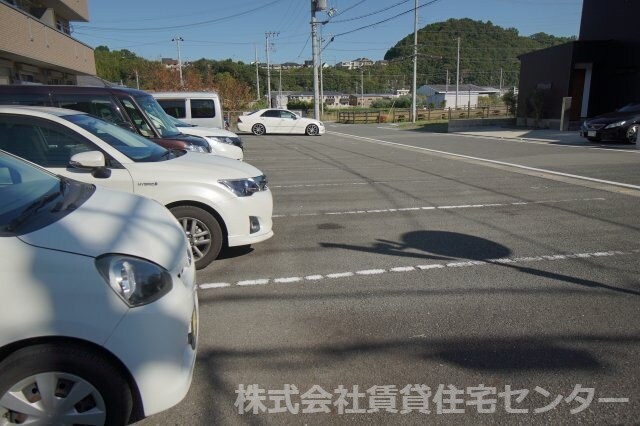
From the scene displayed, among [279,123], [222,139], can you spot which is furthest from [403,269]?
[279,123]

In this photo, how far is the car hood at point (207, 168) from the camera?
4.54m

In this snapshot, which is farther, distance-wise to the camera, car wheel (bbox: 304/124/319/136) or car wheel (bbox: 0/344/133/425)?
car wheel (bbox: 304/124/319/136)

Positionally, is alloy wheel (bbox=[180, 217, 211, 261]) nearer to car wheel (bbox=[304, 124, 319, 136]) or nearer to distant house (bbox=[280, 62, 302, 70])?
car wheel (bbox=[304, 124, 319, 136])

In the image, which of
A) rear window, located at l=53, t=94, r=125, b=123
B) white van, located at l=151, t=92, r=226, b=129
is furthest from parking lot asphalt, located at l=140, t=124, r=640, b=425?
white van, located at l=151, t=92, r=226, b=129

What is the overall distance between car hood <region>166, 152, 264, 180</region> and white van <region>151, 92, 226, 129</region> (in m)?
10.9

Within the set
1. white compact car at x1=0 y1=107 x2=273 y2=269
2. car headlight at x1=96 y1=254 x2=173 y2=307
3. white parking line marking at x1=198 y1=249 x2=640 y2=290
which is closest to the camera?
car headlight at x1=96 y1=254 x2=173 y2=307

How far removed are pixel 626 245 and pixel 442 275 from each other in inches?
98.8

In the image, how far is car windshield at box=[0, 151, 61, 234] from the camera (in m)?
2.34

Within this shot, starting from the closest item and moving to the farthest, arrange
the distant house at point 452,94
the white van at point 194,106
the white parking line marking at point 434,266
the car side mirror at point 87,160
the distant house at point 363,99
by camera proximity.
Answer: the car side mirror at point 87,160
the white parking line marking at point 434,266
the white van at point 194,106
the distant house at point 452,94
the distant house at point 363,99

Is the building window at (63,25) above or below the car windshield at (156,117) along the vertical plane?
above

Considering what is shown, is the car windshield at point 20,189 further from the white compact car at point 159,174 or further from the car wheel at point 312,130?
the car wheel at point 312,130

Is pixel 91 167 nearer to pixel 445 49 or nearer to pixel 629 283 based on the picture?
pixel 629 283

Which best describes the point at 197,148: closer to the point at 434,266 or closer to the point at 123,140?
the point at 123,140

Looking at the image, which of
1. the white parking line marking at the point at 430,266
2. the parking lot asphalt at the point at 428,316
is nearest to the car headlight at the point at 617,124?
the parking lot asphalt at the point at 428,316
